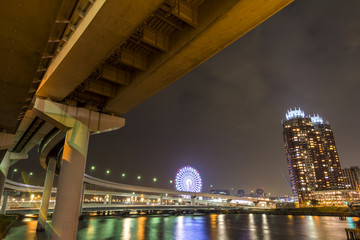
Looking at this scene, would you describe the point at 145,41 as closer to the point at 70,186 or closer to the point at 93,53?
the point at 93,53

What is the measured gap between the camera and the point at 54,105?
49.0ft

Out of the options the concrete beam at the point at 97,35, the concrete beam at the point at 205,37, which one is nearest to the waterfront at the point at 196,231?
the concrete beam at the point at 205,37

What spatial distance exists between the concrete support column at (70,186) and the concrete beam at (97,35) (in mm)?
5032

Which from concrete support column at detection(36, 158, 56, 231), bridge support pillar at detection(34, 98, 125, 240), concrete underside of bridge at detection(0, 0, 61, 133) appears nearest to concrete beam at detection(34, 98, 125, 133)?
bridge support pillar at detection(34, 98, 125, 240)

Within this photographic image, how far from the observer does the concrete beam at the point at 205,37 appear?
8.05 metres

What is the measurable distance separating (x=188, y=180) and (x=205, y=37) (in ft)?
331

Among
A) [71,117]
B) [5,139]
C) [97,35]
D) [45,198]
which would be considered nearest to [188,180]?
[45,198]

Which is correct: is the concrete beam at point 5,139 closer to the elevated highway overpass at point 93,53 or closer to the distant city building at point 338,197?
the elevated highway overpass at point 93,53

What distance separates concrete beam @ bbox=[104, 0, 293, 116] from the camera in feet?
26.4

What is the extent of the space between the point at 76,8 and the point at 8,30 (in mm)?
3792

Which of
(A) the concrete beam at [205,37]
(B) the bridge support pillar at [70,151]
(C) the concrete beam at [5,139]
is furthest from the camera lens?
(C) the concrete beam at [5,139]

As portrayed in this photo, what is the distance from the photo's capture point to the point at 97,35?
8453 mm

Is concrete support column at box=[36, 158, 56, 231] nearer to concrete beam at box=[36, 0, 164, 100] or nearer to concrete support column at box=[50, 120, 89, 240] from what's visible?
concrete support column at box=[50, 120, 89, 240]

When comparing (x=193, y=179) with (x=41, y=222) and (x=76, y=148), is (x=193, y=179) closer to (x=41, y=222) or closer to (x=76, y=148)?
(x=41, y=222)
